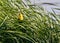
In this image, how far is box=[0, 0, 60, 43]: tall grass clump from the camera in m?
2.00

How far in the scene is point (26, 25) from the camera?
2.16 m

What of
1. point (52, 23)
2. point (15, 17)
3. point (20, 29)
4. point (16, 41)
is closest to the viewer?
point (16, 41)

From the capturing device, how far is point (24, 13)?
2461mm

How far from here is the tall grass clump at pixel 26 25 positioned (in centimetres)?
200

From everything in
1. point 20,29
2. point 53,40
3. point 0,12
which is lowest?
point 53,40

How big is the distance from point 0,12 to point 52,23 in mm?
542

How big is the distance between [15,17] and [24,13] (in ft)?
0.67

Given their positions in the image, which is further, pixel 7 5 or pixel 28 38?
pixel 7 5

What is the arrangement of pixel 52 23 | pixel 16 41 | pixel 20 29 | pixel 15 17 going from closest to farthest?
pixel 16 41 → pixel 20 29 → pixel 15 17 → pixel 52 23

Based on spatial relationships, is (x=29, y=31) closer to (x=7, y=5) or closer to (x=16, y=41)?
(x=16, y=41)

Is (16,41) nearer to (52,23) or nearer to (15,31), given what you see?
(15,31)

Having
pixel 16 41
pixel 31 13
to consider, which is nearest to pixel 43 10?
pixel 31 13

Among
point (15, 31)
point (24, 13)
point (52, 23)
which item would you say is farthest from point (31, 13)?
point (15, 31)

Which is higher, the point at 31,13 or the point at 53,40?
the point at 31,13
